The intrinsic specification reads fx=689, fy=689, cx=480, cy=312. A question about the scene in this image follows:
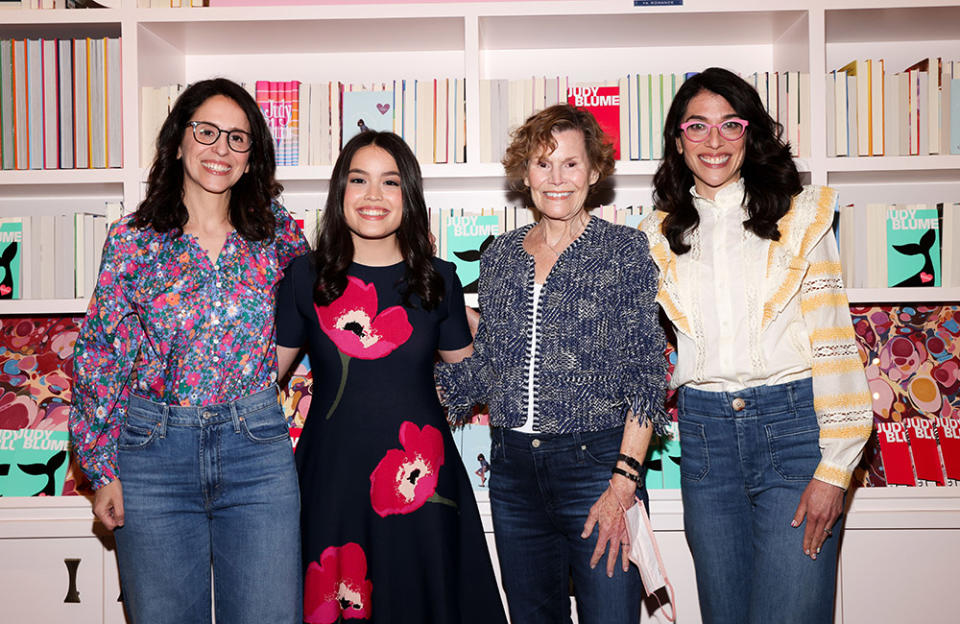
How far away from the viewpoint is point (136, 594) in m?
1.59

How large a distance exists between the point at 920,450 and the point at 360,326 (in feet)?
6.33

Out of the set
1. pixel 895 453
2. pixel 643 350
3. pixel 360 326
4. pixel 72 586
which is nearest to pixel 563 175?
pixel 643 350

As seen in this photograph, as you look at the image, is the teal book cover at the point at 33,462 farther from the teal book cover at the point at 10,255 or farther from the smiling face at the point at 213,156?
the smiling face at the point at 213,156

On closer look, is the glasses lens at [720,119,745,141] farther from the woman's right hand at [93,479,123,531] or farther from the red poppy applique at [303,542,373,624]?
the woman's right hand at [93,479,123,531]

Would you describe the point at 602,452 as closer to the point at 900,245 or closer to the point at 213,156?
the point at 213,156

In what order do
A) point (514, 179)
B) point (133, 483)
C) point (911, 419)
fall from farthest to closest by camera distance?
point (911, 419) → point (514, 179) → point (133, 483)

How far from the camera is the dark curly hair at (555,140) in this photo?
1.72 m

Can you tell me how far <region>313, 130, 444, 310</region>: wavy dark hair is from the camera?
1798 millimetres

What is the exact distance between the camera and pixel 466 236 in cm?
234

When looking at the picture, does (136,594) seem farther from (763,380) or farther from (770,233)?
(770,233)

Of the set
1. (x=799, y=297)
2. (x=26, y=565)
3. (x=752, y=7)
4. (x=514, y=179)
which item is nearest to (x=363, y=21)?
(x=514, y=179)

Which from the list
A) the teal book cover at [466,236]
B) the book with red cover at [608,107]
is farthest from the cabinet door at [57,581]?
the book with red cover at [608,107]

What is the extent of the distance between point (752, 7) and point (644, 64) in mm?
458

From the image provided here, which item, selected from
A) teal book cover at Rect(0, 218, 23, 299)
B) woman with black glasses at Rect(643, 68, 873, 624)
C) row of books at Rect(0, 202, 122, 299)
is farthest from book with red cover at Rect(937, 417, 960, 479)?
teal book cover at Rect(0, 218, 23, 299)
